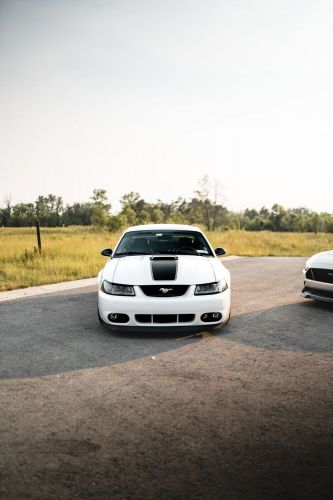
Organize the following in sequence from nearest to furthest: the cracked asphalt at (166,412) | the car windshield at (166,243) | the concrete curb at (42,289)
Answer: the cracked asphalt at (166,412)
the car windshield at (166,243)
the concrete curb at (42,289)

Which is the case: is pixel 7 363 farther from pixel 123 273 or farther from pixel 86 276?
pixel 86 276

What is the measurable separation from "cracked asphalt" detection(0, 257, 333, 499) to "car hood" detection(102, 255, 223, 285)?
0.73m

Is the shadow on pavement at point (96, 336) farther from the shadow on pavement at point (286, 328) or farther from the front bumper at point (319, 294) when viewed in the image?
the front bumper at point (319, 294)

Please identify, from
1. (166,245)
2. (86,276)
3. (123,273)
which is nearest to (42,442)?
(123,273)

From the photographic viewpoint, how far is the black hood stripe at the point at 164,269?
4.98 metres

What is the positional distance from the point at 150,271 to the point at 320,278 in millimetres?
2966

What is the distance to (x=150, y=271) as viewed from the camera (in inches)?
201

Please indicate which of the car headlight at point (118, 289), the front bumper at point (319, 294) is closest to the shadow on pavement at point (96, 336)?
the front bumper at point (319, 294)

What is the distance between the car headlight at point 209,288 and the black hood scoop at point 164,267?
333 millimetres

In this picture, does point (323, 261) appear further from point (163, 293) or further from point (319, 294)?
point (163, 293)

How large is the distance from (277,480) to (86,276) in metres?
9.00

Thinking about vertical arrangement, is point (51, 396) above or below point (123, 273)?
below

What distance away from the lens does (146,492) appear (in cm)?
215

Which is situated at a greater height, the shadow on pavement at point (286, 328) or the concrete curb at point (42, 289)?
the concrete curb at point (42, 289)
